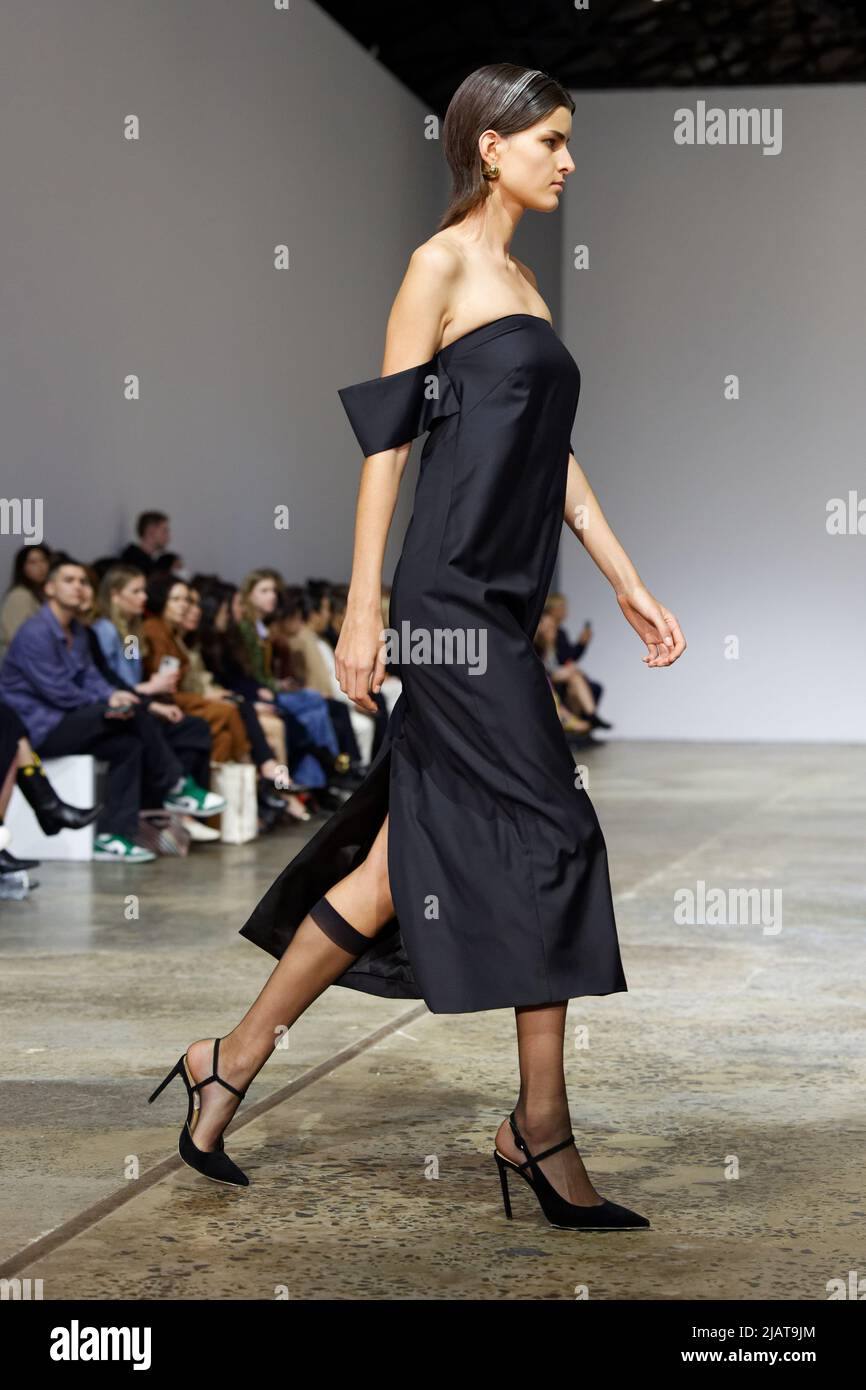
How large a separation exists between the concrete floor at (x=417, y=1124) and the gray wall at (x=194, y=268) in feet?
9.59

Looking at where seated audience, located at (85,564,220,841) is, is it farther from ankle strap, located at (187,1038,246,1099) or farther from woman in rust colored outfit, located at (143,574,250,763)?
ankle strap, located at (187,1038,246,1099)

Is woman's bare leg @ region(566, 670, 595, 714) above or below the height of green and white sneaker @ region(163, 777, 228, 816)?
above

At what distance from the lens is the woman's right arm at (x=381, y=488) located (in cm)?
215

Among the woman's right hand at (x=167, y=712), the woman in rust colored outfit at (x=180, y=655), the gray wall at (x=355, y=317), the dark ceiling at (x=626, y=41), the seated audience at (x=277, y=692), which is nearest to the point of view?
the woman's right hand at (x=167, y=712)

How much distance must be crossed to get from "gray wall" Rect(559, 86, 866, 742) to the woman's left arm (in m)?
10.7

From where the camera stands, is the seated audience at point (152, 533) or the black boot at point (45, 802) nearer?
the black boot at point (45, 802)

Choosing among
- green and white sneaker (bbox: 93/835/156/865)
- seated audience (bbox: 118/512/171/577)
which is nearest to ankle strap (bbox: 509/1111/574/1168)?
green and white sneaker (bbox: 93/835/156/865)

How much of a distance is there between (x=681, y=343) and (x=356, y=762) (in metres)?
6.46

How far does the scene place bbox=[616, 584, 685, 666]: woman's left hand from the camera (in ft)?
7.52

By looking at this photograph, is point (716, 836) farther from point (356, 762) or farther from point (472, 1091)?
point (472, 1091)

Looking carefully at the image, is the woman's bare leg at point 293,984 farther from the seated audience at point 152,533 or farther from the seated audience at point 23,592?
the seated audience at point 152,533

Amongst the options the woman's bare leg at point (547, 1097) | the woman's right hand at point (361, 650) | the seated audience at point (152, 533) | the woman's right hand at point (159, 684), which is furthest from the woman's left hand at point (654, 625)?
the seated audience at point (152, 533)

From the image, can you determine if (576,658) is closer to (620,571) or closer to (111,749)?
(111,749)

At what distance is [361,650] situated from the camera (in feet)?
7.04
